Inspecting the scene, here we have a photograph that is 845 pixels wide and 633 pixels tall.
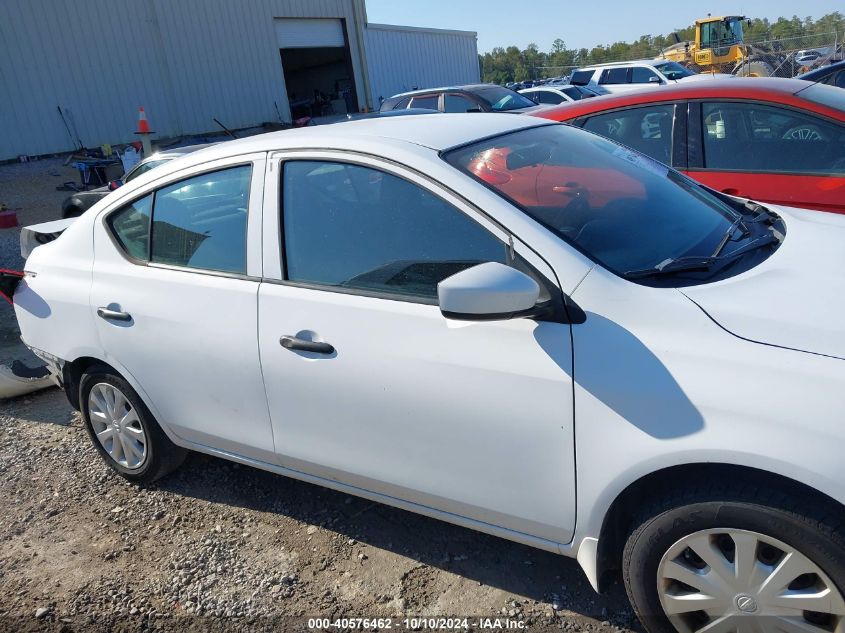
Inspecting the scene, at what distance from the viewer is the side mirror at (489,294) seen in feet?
6.65

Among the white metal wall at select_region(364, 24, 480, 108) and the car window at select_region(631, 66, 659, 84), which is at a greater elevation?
the white metal wall at select_region(364, 24, 480, 108)

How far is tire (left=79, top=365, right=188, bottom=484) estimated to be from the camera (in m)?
3.37

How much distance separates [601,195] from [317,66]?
1076 inches

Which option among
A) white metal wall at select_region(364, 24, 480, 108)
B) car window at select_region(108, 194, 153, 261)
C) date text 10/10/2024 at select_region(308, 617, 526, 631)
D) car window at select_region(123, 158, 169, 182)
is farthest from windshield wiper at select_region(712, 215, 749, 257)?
white metal wall at select_region(364, 24, 480, 108)

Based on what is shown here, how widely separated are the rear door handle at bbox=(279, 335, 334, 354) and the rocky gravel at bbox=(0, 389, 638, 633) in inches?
37.9

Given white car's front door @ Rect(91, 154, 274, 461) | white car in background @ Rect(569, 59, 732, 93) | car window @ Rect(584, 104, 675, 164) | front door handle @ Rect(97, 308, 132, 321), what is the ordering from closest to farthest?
white car's front door @ Rect(91, 154, 274, 461)
front door handle @ Rect(97, 308, 132, 321)
car window @ Rect(584, 104, 675, 164)
white car in background @ Rect(569, 59, 732, 93)

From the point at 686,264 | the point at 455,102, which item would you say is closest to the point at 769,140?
the point at 686,264

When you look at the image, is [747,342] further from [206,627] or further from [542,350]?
[206,627]

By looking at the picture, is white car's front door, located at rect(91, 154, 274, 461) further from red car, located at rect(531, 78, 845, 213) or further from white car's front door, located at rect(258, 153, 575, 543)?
red car, located at rect(531, 78, 845, 213)

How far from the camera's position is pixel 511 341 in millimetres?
2170

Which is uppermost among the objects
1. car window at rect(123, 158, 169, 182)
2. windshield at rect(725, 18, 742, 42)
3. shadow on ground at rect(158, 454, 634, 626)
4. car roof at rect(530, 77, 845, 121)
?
windshield at rect(725, 18, 742, 42)

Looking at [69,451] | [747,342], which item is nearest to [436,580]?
[747,342]

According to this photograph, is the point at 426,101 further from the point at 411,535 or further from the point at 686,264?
the point at 686,264

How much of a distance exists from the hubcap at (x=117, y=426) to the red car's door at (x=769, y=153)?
3.72 metres
